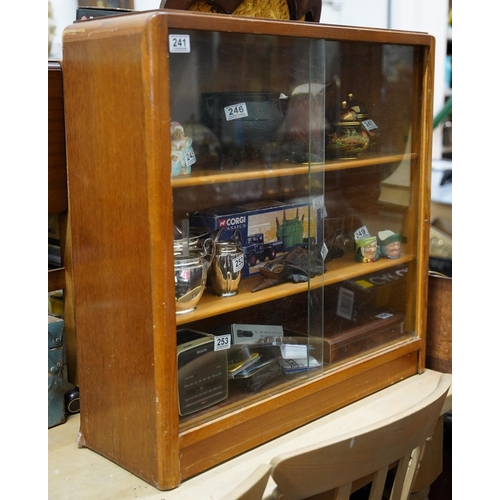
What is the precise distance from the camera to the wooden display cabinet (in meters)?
1.46

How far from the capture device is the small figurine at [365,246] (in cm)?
213

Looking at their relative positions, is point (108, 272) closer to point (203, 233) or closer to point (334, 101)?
point (203, 233)

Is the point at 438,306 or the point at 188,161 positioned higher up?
the point at 188,161

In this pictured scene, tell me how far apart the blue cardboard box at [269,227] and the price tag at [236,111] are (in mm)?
219

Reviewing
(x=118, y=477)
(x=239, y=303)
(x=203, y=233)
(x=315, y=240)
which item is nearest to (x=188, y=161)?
(x=203, y=233)

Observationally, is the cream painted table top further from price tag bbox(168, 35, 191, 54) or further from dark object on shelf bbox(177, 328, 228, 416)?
price tag bbox(168, 35, 191, 54)

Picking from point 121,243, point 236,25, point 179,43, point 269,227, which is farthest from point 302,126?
point 121,243

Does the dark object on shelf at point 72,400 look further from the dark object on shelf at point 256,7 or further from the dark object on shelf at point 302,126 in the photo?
the dark object on shelf at point 256,7

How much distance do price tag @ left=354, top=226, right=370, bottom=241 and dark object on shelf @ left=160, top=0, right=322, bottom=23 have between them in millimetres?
612

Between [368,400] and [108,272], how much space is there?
0.87m

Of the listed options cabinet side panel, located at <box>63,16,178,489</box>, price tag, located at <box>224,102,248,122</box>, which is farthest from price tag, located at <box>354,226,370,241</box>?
cabinet side panel, located at <box>63,16,178,489</box>

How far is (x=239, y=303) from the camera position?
1.73 metres
